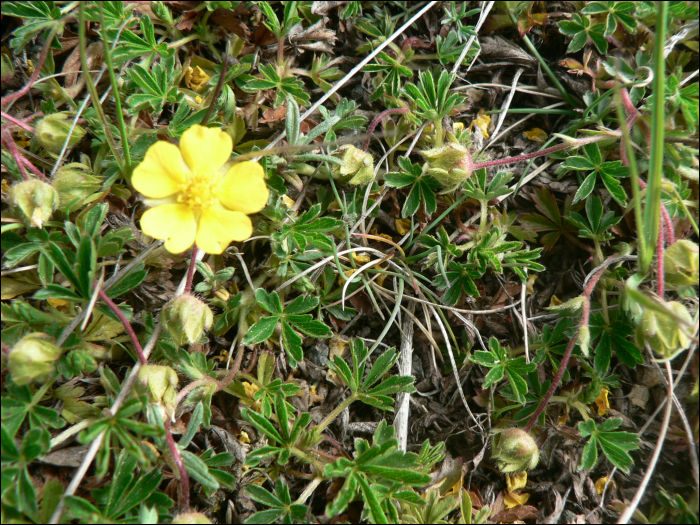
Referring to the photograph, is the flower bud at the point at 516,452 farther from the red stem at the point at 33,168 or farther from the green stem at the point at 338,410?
the red stem at the point at 33,168

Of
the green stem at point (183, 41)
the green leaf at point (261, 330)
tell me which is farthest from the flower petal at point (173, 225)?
the green stem at point (183, 41)

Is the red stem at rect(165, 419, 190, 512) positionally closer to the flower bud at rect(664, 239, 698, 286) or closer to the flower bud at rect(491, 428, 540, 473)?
the flower bud at rect(491, 428, 540, 473)

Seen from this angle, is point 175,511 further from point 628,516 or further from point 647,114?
point 647,114

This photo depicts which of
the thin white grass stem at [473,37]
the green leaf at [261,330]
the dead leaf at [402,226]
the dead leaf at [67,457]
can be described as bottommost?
the dead leaf at [67,457]

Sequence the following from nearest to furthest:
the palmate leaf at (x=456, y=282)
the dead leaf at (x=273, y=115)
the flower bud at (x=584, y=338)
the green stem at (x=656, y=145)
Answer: the green stem at (x=656, y=145), the flower bud at (x=584, y=338), the palmate leaf at (x=456, y=282), the dead leaf at (x=273, y=115)

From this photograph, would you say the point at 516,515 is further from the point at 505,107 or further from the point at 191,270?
the point at 505,107

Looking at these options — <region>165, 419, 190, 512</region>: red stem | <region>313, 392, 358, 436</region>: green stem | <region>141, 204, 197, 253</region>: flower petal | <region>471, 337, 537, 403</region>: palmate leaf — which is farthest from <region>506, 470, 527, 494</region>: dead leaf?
<region>141, 204, 197, 253</region>: flower petal
